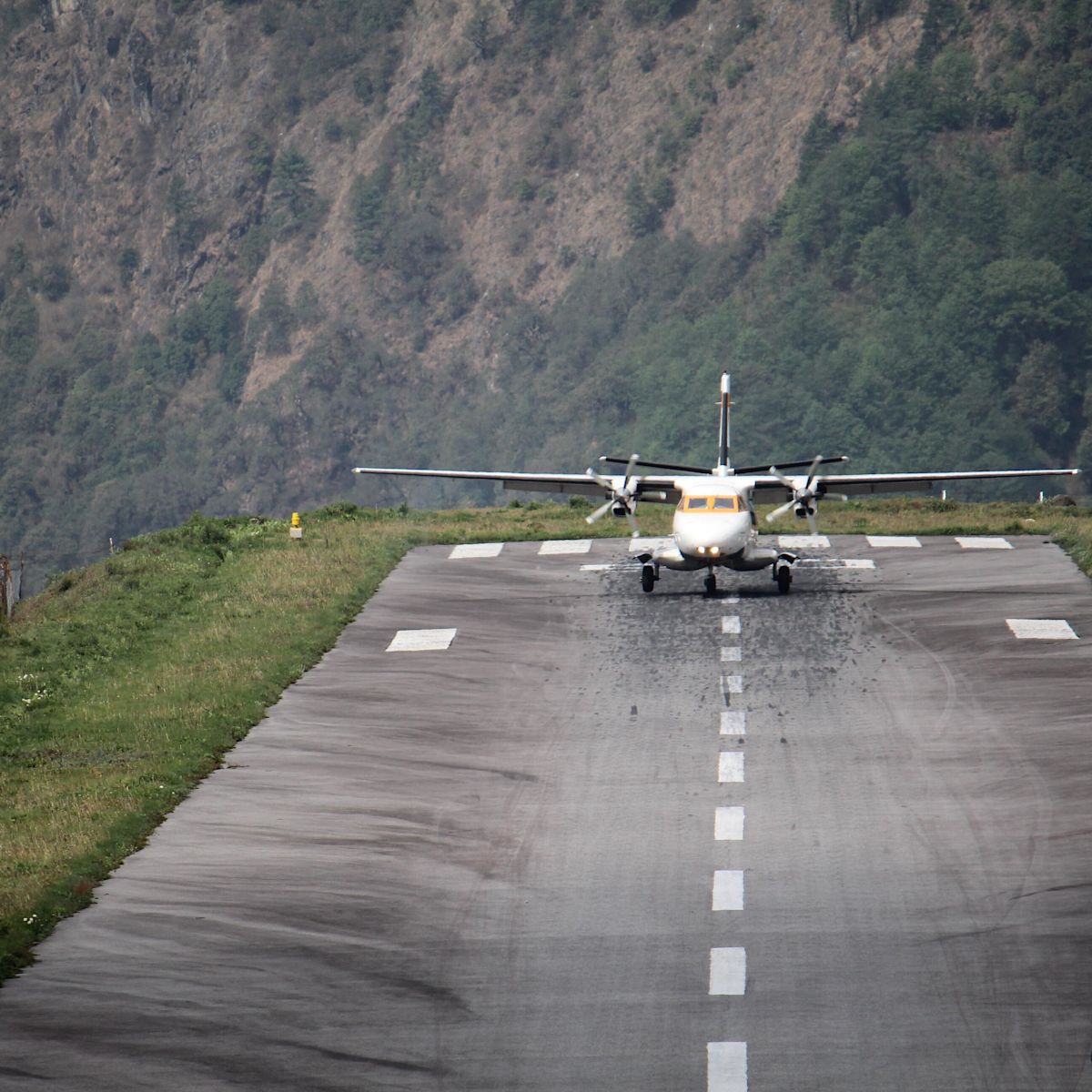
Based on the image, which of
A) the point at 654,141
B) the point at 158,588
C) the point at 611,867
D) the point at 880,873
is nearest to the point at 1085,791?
the point at 880,873

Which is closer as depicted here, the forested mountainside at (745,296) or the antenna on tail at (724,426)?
the antenna on tail at (724,426)

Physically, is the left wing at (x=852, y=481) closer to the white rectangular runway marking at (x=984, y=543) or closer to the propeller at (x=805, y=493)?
the propeller at (x=805, y=493)

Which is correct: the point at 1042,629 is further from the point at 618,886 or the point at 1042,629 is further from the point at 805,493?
the point at 618,886

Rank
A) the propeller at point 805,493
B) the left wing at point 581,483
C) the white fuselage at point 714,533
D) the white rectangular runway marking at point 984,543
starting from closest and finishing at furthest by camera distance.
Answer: the white fuselage at point 714,533
the propeller at point 805,493
the left wing at point 581,483
the white rectangular runway marking at point 984,543

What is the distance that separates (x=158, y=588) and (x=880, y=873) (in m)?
29.1

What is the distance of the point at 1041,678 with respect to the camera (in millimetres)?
33750

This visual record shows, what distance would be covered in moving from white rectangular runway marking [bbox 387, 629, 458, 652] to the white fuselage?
232 inches

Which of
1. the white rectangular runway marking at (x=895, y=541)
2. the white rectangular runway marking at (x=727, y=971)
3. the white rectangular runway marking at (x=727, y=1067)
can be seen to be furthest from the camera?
the white rectangular runway marking at (x=895, y=541)

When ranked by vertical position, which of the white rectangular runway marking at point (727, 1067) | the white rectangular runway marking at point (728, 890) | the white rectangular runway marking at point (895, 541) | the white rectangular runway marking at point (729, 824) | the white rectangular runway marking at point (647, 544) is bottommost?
the white rectangular runway marking at point (895, 541)

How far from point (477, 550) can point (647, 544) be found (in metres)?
5.70

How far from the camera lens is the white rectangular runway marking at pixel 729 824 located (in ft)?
79.6

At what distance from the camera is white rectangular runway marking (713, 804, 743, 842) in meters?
24.2

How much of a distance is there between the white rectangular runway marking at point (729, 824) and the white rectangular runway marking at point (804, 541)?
26.0 m

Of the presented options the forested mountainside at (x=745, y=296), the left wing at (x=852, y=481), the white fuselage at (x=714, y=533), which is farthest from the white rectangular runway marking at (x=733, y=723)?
the forested mountainside at (x=745, y=296)
